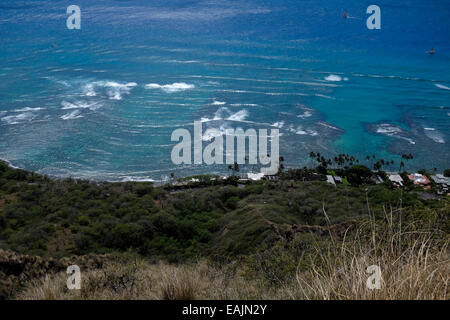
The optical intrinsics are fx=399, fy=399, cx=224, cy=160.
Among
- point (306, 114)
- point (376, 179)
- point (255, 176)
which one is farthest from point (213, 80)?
point (376, 179)

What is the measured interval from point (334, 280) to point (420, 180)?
1489 inches

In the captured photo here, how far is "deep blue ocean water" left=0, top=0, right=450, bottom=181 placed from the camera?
44188 millimetres

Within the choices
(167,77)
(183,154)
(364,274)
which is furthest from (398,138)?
(364,274)

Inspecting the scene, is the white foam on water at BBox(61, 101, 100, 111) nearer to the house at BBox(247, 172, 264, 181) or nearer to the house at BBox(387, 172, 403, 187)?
the house at BBox(247, 172, 264, 181)

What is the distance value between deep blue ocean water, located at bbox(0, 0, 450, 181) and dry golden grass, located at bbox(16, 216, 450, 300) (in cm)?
3235

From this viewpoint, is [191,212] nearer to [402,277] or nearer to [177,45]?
[402,277]

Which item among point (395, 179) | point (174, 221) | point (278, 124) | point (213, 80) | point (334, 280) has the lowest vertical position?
point (395, 179)

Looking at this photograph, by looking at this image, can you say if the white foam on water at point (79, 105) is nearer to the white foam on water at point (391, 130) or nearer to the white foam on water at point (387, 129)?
the white foam on water at point (391, 130)

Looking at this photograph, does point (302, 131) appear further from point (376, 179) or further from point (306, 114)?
point (376, 179)

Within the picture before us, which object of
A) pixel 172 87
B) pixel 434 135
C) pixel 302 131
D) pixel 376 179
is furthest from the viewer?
pixel 172 87

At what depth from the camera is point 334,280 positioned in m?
4.92

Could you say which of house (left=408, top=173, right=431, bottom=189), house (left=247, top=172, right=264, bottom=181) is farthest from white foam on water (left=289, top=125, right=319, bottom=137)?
house (left=408, top=173, right=431, bottom=189)

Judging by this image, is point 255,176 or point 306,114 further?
point 306,114
